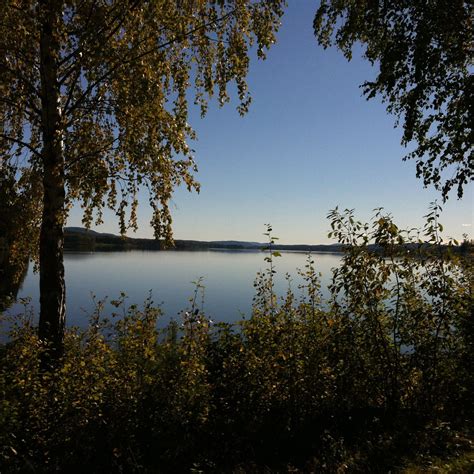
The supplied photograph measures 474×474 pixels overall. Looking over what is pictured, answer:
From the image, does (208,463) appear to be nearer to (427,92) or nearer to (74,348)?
(74,348)

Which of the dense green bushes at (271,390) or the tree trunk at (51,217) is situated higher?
the tree trunk at (51,217)

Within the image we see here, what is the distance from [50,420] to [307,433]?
11.9 ft

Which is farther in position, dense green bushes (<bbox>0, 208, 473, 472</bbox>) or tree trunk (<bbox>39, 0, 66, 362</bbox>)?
tree trunk (<bbox>39, 0, 66, 362</bbox>)

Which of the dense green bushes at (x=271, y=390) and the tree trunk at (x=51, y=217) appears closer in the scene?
the dense green bushes at (x=271, y=390)

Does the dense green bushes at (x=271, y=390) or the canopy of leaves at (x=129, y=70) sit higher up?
the canopy of leaves at (x=129, y=70)

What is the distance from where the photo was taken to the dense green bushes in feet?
16.1

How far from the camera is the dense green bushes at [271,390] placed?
4.90m

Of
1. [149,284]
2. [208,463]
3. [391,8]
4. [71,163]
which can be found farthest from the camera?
[149,284]

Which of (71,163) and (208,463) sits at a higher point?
(71,163)

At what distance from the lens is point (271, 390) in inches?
234

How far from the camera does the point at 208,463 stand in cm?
480

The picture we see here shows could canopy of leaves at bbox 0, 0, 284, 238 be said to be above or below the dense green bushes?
above

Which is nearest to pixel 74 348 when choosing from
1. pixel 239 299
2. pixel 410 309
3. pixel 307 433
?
pixel 307 433

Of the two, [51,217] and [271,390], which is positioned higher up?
[51,217]
